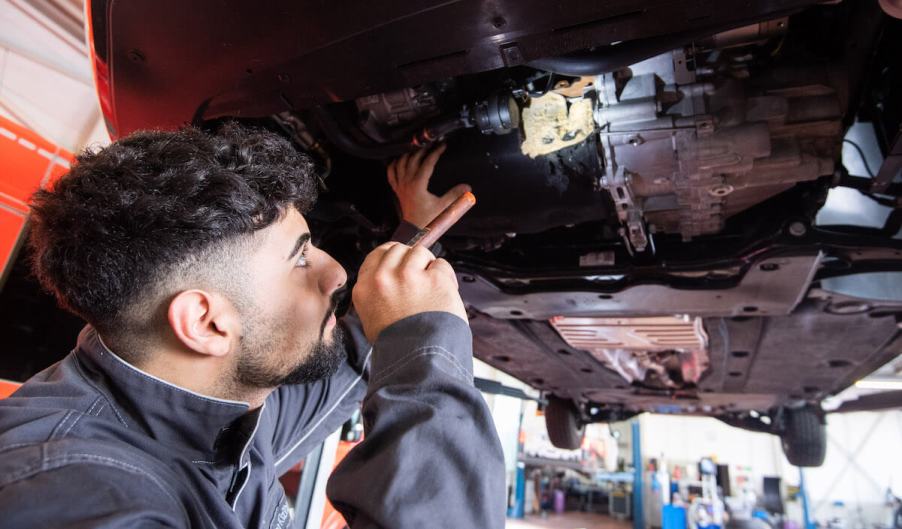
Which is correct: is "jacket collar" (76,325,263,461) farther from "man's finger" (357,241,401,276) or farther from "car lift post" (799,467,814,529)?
"car lift post" (799,467,814,529)

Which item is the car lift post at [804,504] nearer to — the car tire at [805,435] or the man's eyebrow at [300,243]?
the car tire at [805,435]

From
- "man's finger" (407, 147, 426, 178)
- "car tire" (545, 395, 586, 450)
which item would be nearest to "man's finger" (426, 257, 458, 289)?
"man's finger" (407, 147, 426, 178)

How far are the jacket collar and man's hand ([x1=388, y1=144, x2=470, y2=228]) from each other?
57cm

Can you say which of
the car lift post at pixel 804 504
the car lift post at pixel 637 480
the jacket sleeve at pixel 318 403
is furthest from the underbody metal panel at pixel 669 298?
the car lift post at pixel 804 504

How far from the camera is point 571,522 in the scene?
27.9 ft

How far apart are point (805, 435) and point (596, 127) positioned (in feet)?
10.9

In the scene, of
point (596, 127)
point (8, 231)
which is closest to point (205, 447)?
point (596, 127)

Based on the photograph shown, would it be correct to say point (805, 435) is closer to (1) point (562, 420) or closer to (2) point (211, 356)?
(1) point (562, 420)

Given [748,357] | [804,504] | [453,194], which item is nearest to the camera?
[453,194]

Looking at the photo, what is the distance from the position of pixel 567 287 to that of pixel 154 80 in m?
1.22

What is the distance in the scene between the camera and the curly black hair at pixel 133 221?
0.73m

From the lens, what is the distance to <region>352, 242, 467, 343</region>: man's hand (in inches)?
27.5

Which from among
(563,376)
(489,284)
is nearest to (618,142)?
(489,284)

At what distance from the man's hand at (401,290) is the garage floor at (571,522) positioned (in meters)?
7.87
